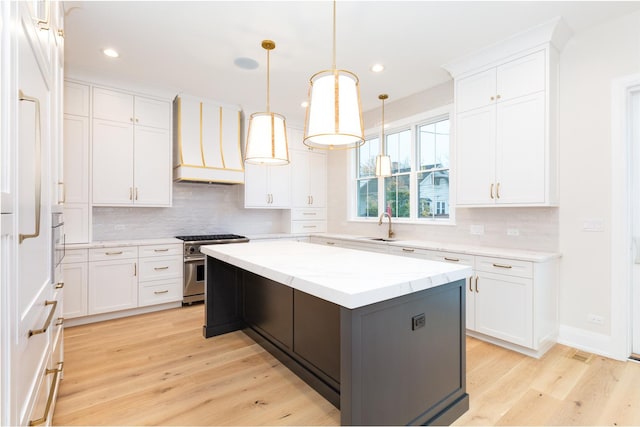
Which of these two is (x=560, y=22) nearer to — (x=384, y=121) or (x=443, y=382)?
(x=384, y=121)

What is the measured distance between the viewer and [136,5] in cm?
250

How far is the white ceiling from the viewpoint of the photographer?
253 cm

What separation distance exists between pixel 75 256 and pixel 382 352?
11.5 ft

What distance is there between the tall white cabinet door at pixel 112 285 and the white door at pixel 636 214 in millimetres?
4890

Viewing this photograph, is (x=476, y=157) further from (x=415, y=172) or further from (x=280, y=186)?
(x=280, y=186)

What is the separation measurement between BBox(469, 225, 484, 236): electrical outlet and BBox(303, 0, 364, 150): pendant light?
2.45m

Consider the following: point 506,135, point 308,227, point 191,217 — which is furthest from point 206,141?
point 506,135

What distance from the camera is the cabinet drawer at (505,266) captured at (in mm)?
2729

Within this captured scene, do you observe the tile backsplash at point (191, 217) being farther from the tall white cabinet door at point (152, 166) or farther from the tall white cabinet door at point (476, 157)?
the tall white cabinet door at point (476, 157)

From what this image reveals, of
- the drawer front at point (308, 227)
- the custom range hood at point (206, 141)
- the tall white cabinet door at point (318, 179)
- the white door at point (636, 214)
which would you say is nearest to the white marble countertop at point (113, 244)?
the custom range hood at point (206, 141)

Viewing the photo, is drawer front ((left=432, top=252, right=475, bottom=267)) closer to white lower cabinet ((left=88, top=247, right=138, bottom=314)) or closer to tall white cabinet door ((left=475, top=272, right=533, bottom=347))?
tall white cabinet door ((left=475, top=272, right=533, bottom=347))

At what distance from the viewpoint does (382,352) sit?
1.55 meters

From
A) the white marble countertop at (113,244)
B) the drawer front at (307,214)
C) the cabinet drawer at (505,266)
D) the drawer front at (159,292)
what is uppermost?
the drawer front at (307,214)

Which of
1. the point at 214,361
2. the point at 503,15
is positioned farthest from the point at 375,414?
the point at 503,15
